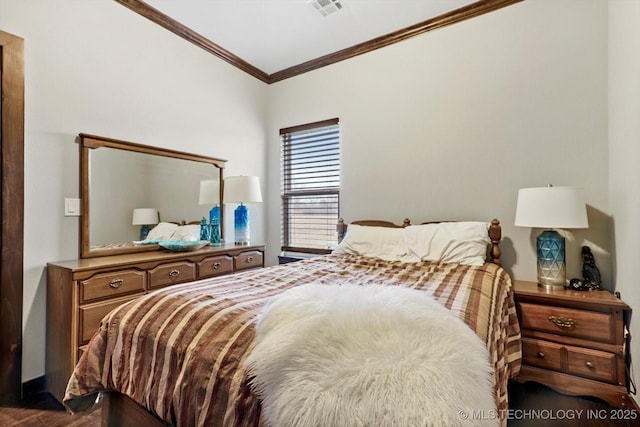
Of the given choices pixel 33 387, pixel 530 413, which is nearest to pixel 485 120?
pixel 530 413

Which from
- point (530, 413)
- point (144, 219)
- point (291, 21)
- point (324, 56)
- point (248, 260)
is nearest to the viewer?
point (530, 413)

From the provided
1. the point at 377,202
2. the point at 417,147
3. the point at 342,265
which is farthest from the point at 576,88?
the point at 342,265

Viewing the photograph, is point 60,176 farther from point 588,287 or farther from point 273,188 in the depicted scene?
point 588,287

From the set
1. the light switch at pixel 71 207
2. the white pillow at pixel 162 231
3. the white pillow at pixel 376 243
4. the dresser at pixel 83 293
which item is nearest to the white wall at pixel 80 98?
the light switch at pixel 71 207

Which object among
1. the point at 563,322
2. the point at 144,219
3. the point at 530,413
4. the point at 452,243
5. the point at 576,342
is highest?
the point at 144,219

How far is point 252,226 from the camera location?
141 inches

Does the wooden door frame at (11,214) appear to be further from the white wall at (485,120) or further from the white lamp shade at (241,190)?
the white wall at (485,120)

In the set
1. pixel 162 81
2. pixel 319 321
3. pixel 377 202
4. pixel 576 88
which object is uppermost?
pixel 162 81

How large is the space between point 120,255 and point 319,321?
2.08m

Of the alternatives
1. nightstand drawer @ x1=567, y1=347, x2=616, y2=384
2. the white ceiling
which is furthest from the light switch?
nightstand drawer @ x1=567, y1=347, x2=616, y2=384

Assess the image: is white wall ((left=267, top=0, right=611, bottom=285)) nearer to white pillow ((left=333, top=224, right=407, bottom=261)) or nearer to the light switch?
white pillow ((left=333, top=224, right=407, bottom=261))

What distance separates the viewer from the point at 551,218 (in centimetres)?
187

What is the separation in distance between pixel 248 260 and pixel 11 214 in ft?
5.46

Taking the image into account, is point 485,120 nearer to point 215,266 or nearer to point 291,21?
point 291,21
